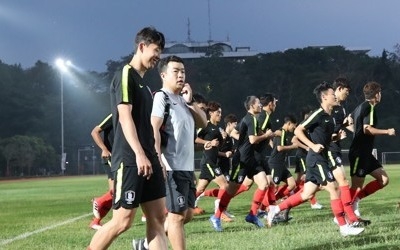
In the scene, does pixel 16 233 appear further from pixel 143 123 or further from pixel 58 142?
pixel 58 142

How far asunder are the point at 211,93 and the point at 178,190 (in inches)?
2859

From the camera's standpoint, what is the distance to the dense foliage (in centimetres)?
7188

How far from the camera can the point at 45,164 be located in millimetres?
71125

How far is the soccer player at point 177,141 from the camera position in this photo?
6.49 m

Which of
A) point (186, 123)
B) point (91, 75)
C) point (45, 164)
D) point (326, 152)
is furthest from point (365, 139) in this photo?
point (91, 75)

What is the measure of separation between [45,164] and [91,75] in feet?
73.9

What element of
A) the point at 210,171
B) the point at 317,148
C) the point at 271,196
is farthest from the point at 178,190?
the point at 210,171

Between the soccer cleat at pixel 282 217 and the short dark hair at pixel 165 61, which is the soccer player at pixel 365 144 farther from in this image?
the short dark hair at pixel 165 61

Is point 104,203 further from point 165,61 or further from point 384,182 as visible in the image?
point 165,61

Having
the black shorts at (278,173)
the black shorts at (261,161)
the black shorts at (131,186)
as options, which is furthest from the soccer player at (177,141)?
the black shorts at (278,173)

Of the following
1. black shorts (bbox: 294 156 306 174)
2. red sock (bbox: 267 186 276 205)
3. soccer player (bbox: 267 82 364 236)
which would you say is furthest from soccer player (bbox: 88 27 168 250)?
black shorts (bbox: 294 156 306 174)

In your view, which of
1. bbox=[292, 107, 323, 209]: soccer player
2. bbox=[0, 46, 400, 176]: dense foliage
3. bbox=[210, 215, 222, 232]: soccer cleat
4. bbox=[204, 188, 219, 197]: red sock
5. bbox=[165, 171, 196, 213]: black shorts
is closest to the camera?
bbox=[165, 171, 196, 213]: black shorts

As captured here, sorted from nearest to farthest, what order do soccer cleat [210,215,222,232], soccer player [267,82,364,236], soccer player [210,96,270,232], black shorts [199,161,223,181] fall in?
soccer player [267,82,364,236] → soccer cleat [210,215,222,232] → soccer player [210,96,270,232] → black shorts [199,161,223,181]

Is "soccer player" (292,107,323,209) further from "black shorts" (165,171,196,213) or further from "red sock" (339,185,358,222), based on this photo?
"black shorts" (165,171,196,213)
